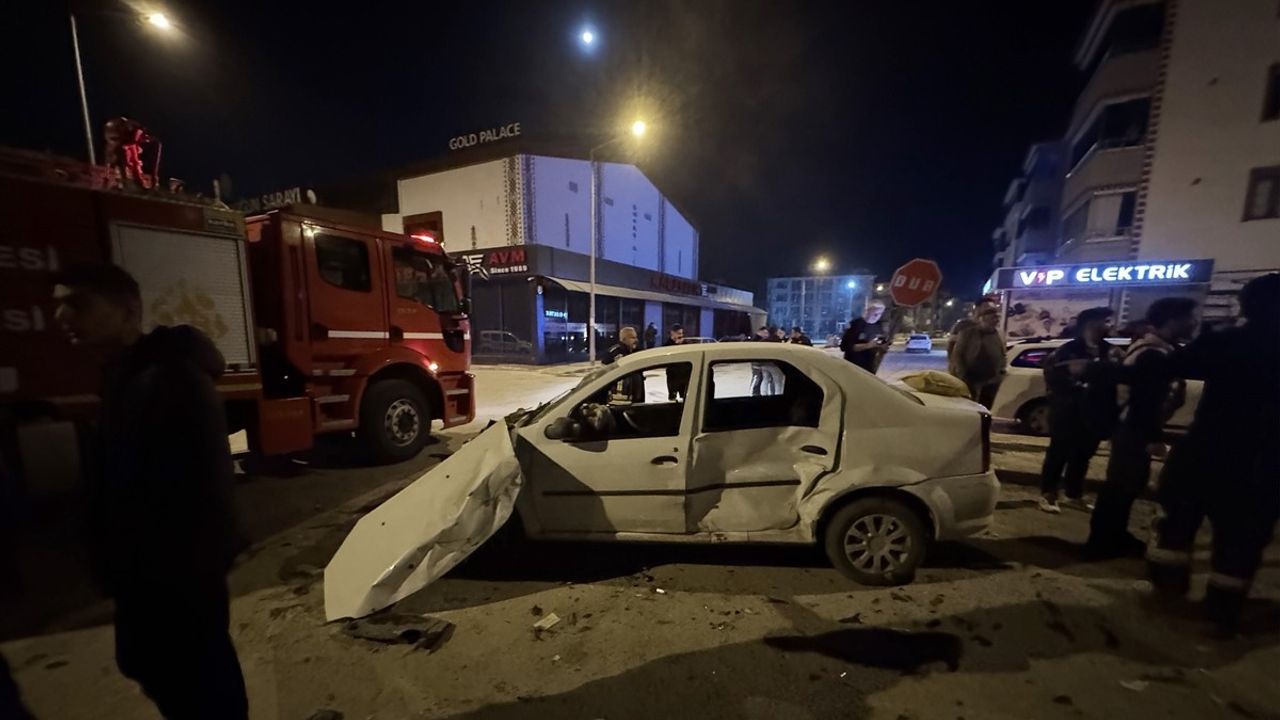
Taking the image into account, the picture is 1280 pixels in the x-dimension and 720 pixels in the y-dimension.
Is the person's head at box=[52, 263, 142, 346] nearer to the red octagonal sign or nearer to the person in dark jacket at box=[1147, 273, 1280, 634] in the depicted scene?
the person in dark jacket at box=[1147, 273, 1280, 634]

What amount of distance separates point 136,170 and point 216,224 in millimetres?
1329

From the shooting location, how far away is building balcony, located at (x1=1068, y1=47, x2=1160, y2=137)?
16.0m

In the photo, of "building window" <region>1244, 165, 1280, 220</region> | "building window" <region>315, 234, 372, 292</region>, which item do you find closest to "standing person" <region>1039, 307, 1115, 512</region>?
"building window" <region>315, 234, 372, 292</region>

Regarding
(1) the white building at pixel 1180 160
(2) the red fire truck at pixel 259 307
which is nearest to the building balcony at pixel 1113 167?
(1) the white building at pixel 1180 160

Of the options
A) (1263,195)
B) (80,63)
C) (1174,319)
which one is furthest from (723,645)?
(1263,195)

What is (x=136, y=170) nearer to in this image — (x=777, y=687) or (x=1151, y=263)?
(x=777, y=687)

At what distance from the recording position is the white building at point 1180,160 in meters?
13.7

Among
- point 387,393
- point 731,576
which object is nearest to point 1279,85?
point 731,576

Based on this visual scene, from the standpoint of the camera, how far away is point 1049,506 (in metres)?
4.46

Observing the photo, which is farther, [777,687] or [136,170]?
[136,170]

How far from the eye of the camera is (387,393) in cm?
A: 595

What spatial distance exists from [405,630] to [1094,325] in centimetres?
620

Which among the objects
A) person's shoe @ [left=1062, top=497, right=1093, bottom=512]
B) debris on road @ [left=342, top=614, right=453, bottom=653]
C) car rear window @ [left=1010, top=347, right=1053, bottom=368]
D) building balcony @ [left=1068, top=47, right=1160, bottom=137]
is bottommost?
debris on road @ [left=342, top=614, right=453, bottom=653]

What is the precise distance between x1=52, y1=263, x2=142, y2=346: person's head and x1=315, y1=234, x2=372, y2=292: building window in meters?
4.07
